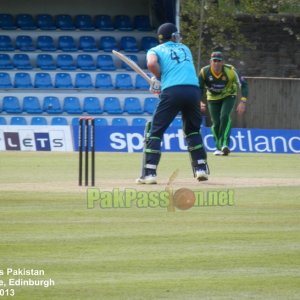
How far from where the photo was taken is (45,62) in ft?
103

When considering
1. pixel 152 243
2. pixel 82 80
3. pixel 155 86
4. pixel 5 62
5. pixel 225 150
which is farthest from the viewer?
pixel 5 62

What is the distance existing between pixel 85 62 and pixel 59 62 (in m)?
0.67

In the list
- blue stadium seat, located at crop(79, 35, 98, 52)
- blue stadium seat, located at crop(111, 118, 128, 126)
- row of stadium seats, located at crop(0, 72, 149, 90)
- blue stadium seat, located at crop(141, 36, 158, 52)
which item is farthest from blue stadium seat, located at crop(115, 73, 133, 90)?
blue stadium seat, located at crop(141, 36, 158, 52)

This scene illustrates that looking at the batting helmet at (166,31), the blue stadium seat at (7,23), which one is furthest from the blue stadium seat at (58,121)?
the batting helmet at (166,31)

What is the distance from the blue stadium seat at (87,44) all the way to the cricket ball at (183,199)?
18.6 m

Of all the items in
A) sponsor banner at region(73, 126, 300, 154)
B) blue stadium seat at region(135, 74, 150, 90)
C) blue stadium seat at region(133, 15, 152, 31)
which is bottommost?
sponsor banner at region(73, 126, 300, 154)

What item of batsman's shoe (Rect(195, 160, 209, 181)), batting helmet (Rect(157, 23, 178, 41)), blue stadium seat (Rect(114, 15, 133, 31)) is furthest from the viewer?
blue stadium seat (Rect(114, 15, 133, 31))

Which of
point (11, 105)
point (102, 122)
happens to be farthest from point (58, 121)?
point (11, 105)

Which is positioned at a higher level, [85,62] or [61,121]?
[85,62]

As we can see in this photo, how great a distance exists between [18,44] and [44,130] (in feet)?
15.4

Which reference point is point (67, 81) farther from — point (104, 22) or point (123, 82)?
point (104, 22)

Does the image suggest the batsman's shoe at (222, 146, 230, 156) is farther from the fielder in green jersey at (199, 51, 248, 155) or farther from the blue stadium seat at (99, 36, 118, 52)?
the blue stadium seat at (99, 36, 118, 52)

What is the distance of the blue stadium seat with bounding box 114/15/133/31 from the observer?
1302 inches

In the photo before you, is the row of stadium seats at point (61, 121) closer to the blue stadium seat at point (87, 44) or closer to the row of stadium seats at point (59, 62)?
the row of stadium seats at point (59, 62)
